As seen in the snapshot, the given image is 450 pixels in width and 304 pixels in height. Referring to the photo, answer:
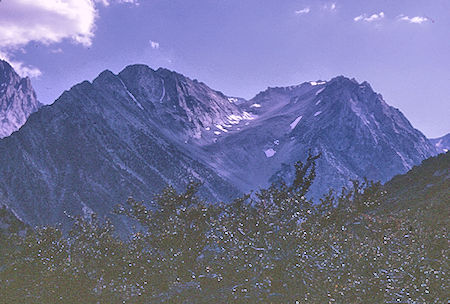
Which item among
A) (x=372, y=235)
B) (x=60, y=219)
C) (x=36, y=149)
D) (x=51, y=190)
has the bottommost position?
(x=372, y=235)

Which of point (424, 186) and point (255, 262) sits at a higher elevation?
point (424, 186)

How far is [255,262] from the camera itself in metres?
20.5

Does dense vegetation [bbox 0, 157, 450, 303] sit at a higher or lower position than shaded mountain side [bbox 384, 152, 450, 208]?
lower

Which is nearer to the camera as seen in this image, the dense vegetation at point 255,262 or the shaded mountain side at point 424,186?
the dense vegetation at point 255,262

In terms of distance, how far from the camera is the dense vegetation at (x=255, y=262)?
1741 centimetres

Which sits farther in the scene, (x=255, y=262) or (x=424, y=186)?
(x=424, y=186)

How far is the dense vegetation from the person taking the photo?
57.1 ft

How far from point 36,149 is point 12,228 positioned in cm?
8568

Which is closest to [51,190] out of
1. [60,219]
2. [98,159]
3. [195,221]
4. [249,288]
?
[60,219]

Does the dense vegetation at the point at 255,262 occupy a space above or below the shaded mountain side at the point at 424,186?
below

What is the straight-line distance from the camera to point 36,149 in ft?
604

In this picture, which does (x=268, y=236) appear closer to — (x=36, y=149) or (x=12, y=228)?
(x=12, y=228)

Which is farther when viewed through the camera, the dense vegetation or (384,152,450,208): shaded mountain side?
(384,152,450,208): shaded mountain side

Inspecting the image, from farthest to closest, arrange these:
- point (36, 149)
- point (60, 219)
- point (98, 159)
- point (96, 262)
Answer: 1. point (98, 159)
2. point (36, 149)
3. point (60, 219)
4. point (96, 262)
